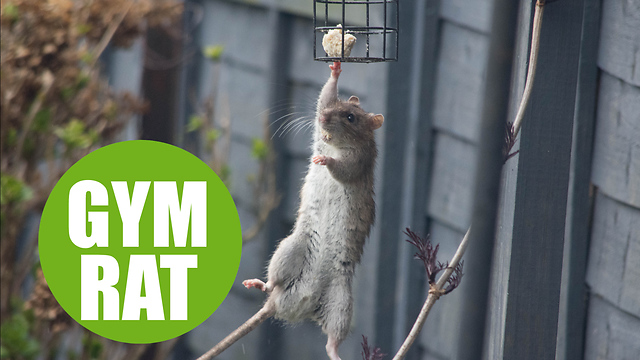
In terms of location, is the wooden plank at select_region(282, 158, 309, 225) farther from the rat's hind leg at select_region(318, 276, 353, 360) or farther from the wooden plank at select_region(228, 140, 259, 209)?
the rat's hind leg at select_region(318, 276, 353, 360)

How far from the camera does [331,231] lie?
62cm

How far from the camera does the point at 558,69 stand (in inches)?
34.1

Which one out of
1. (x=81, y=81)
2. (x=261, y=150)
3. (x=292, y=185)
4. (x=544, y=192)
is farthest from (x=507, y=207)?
(x=81, y=81)

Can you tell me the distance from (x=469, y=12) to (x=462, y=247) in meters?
0.94

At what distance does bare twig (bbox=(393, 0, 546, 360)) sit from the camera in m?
0.65

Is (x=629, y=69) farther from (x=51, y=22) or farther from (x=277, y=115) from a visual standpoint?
(x=51, y=22)

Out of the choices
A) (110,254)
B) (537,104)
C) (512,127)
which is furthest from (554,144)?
(110,254)

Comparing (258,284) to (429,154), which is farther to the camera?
(429,154)

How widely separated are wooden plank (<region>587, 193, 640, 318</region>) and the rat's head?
59 cm

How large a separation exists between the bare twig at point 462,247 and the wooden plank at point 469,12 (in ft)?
2.00

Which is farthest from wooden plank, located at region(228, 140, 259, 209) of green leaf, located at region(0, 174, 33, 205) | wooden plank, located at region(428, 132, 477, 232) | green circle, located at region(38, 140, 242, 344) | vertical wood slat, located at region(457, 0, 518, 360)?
vertical wood slat, located at region(457, 0, 518, 360)

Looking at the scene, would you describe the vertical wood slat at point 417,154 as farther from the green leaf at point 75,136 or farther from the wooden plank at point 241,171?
the green leaf at point 75,136

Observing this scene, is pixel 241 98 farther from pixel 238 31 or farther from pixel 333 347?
pixel 333 347

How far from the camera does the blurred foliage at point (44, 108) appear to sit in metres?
1.82
